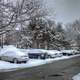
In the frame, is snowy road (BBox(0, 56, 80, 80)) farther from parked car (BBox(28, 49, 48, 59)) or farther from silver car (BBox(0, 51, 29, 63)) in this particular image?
parked car (BBox(28, 49, 48, 59))

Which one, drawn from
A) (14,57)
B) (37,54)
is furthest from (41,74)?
(37,54)

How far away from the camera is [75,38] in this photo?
90188mm

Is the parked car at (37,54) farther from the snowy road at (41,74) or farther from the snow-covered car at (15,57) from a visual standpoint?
the snowy road at (41,74)

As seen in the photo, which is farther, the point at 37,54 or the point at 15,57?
the point at 37,54

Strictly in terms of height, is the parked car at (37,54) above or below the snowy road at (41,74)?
below

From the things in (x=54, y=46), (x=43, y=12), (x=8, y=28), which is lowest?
(x=54, y=46)

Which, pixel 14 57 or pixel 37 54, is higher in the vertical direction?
pixel 14 57

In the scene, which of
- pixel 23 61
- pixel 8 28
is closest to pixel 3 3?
pixel 8 28

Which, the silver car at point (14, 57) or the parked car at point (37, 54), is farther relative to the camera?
the parked car at point (37, 54)

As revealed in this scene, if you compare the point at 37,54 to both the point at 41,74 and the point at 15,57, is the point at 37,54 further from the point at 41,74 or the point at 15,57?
the point at 41,74

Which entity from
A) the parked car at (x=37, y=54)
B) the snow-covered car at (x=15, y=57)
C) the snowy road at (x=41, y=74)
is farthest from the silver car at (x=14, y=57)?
the parked car at (x=37, y=54)

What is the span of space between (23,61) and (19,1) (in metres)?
7.47

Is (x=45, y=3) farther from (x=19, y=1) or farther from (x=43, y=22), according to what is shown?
(x=43, y=22)

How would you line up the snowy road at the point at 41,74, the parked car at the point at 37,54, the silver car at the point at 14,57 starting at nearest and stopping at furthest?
the snowy road at the point at 41,74 → the silver car at the point at 14,57 → the parked car at the point at 37,54
